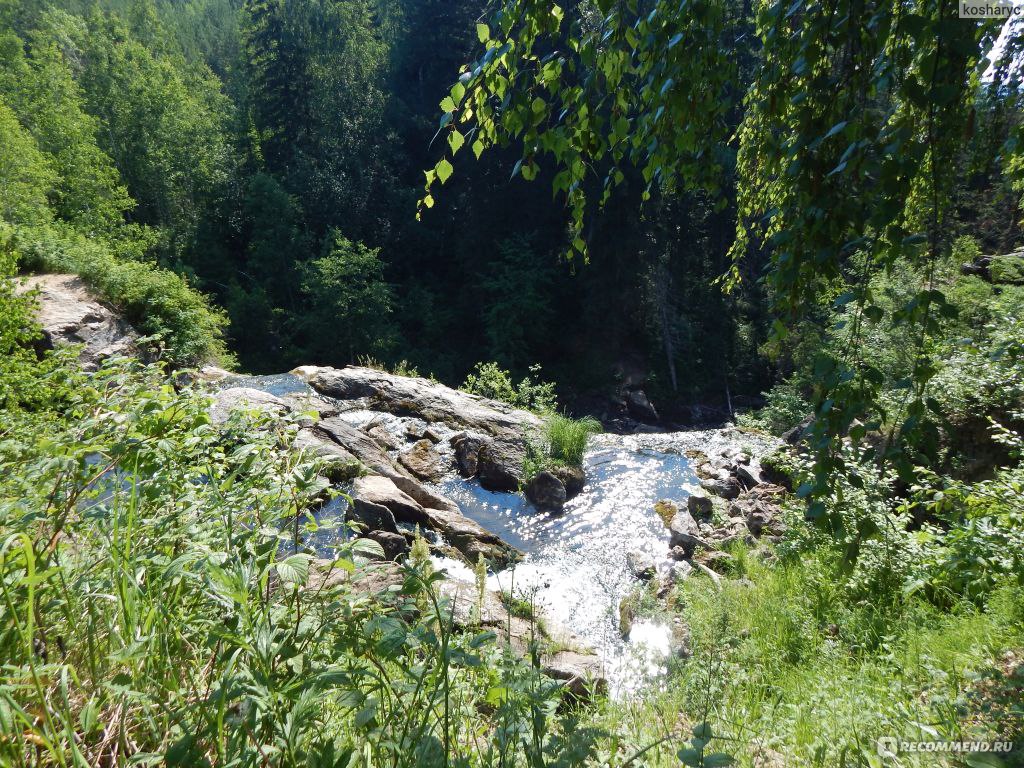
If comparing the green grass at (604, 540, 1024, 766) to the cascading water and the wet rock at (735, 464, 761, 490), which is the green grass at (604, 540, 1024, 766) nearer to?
the cascading water

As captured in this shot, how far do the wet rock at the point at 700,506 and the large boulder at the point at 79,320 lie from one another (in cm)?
1147

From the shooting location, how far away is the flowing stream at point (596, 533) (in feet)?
16.0

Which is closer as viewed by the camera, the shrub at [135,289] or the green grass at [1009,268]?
the green grass at [1009,268]

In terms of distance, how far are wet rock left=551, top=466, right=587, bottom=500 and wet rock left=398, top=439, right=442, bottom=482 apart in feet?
6.67

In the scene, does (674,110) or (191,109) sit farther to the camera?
(191,109)

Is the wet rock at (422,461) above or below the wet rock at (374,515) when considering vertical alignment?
below

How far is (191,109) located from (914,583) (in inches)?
1438

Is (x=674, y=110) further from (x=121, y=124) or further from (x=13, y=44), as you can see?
(x=13, y=44)

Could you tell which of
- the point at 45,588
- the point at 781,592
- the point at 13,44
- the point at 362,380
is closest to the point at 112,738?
the point at 45,588

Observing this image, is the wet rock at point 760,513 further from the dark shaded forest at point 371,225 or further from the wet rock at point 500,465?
the dark shaded forest at point 371,225

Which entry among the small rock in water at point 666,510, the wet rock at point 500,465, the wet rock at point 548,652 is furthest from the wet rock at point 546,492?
the wet rock at point 548,652

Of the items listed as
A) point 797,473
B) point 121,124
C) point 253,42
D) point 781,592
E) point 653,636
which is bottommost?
point 653,636

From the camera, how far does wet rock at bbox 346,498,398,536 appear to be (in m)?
5.68

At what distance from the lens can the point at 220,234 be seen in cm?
2845
